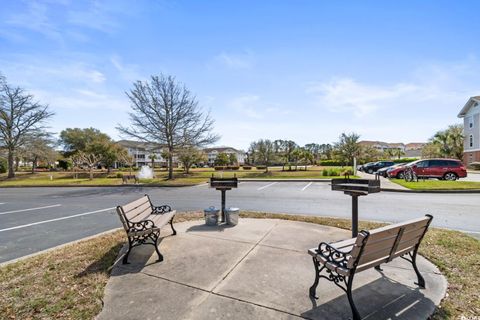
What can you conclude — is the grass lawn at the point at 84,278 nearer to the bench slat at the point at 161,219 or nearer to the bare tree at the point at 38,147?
the bench slat at the point at 161,219

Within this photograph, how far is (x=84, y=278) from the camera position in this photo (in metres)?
3.76

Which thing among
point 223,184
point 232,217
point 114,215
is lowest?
point 114,215

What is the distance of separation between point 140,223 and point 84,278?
3.57ft

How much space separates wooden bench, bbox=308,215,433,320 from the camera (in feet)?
8.59

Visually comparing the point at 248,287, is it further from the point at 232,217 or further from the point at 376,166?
the point at 376,166

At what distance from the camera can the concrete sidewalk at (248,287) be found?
2814 millimetres

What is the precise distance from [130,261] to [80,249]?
4.81 ft

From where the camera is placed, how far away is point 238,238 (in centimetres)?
537

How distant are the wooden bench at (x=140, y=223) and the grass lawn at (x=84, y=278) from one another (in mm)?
574

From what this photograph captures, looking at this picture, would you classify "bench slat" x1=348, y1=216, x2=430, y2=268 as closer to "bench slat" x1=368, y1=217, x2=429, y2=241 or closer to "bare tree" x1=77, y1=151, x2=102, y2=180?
"bench slat" x1=368, y1=217, x2=429, y2=241

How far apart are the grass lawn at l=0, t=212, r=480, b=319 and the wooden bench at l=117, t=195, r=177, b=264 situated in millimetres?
574

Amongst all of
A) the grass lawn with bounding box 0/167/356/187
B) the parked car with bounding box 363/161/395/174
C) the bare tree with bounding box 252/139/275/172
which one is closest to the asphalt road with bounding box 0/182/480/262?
the grass lawn with bounding box 0/167/356/187

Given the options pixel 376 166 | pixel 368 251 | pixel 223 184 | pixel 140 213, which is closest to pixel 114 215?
pixel 140 213

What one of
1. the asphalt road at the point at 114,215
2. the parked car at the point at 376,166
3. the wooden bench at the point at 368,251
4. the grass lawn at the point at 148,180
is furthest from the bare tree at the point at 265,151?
the wooden bench at the point at 368,251
